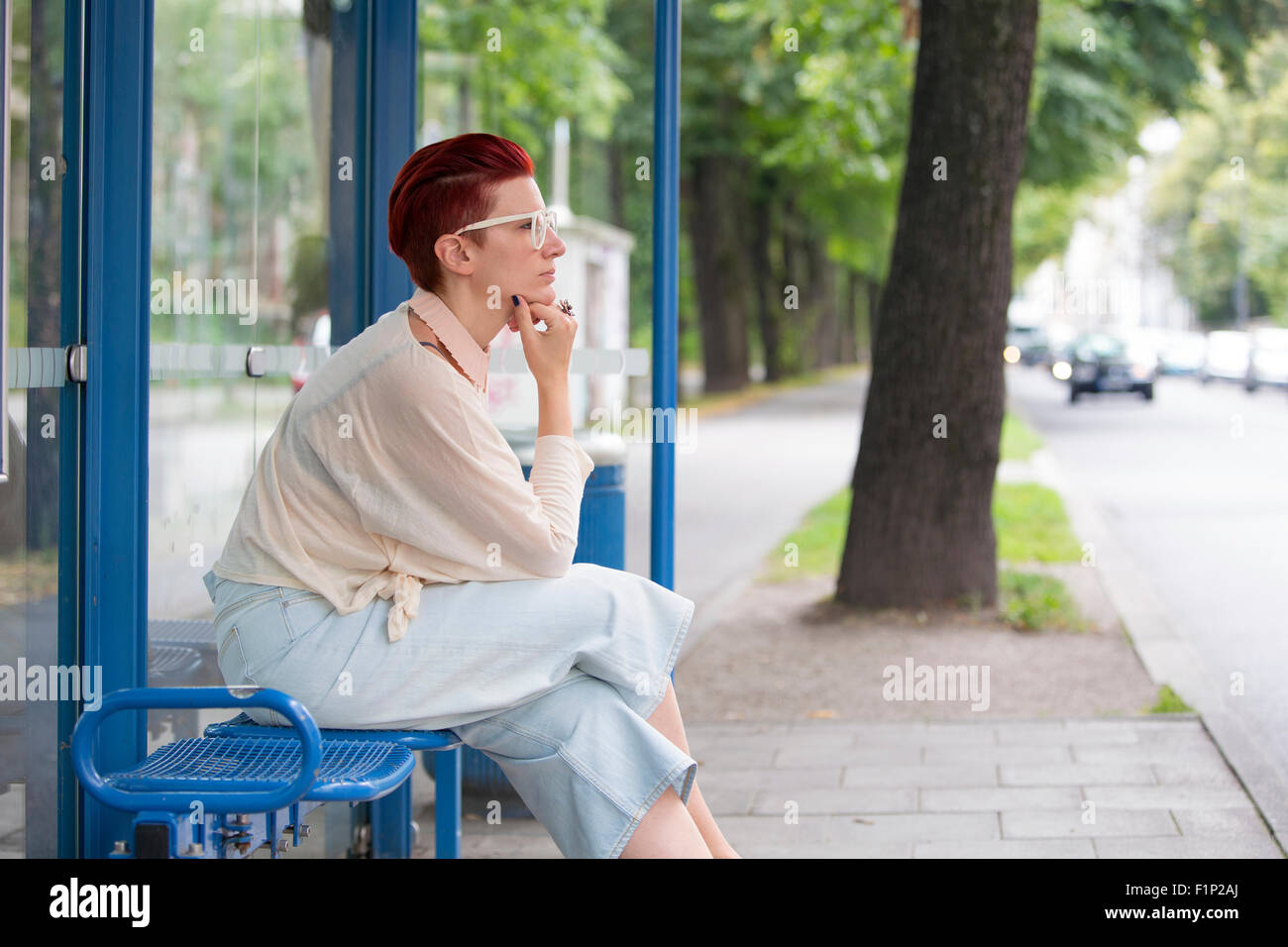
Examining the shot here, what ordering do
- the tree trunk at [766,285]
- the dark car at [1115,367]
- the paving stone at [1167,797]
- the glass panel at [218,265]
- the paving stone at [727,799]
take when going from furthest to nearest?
the tree trunk at [766,285], the dark car at [1115,367], the paving stone at [727,799], the paving stone at [1167,797], the glass panel at [218,265]

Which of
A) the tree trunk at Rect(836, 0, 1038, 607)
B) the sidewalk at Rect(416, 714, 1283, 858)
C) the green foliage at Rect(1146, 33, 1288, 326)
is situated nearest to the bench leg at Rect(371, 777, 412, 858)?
the sidewalk at Rect(416, 714, 1283, 858)

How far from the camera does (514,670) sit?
8.38 ft

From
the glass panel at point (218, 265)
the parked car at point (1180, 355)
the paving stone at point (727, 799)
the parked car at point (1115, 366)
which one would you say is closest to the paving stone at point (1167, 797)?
the paving stone at point (727, 799)

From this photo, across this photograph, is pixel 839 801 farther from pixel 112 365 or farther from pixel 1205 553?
pixel 1205 553

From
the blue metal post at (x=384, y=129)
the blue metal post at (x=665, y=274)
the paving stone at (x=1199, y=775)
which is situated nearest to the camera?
the blue metal post at (x=665, y=274)

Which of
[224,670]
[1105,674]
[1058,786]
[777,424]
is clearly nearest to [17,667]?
[224,670]

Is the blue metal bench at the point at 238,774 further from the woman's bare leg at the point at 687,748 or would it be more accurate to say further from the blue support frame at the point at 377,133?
the blue support frame at the point at 377,133

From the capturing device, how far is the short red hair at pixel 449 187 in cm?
276

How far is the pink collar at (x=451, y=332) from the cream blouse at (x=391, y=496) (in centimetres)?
6

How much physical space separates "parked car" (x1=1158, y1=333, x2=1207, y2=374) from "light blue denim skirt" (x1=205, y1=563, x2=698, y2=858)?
150 feet

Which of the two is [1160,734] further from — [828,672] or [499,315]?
[499,315]

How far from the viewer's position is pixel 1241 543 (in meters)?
11.5

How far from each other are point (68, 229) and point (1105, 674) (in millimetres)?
5213

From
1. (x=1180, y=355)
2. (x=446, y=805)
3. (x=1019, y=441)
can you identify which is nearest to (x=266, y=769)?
(x=446, y=805)
